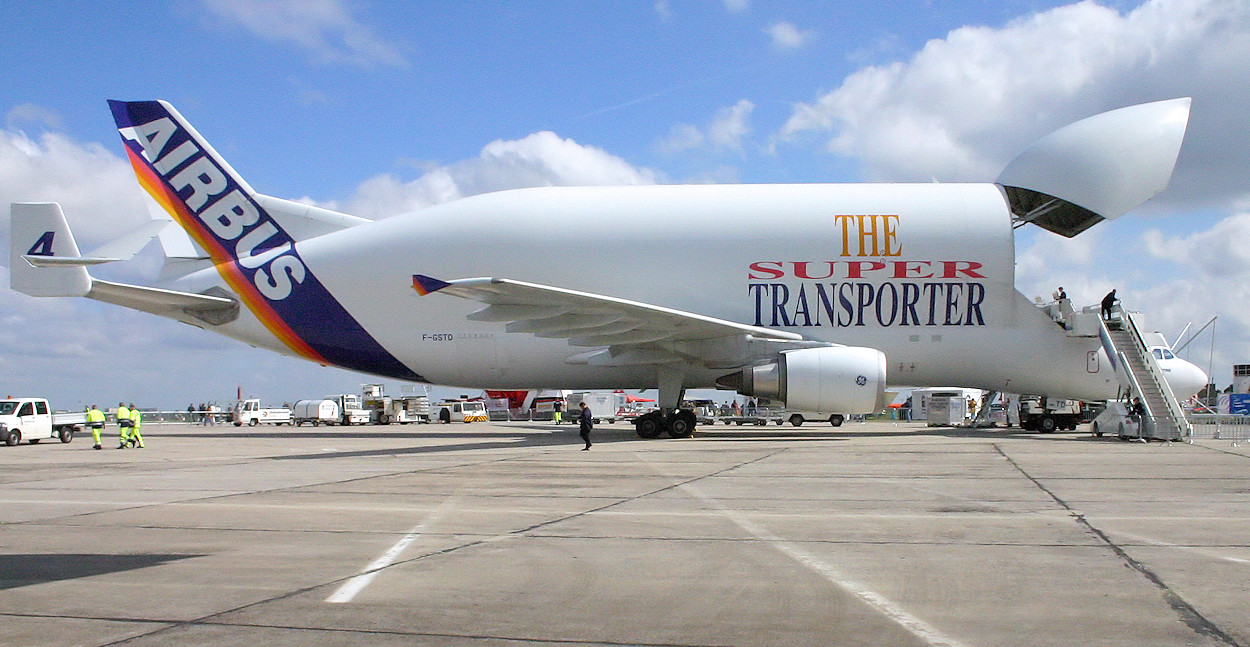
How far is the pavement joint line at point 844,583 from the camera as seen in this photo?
459 centimetres

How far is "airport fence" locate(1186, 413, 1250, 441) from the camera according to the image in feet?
72.9

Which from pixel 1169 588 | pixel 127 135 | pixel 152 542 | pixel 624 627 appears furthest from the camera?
pixel 127 135

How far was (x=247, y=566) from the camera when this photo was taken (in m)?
6.45

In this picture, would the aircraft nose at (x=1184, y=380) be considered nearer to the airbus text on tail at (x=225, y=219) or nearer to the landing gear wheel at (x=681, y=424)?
the landing gear wheel at (x=681, y=424)

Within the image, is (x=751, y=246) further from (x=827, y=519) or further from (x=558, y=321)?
(x=827, y=519)

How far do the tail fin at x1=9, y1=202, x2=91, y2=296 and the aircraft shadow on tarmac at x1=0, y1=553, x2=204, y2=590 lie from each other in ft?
65.4

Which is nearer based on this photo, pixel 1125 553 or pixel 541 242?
pixel 1125 553

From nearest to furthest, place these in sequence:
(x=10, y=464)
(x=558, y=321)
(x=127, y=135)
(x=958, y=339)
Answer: (x=10, y=464), (x=558, y=321), (x=958, y=339), (x=127, y=135)

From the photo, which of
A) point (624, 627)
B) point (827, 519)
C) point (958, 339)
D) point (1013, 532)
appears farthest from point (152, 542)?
point (958, 339)

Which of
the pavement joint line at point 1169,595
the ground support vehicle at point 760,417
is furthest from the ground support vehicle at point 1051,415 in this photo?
the ground support vehicle at point 760,417

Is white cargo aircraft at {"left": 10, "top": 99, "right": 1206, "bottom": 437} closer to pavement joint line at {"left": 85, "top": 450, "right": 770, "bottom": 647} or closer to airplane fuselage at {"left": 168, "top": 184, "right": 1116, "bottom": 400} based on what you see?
airplane fuselage at {"left": 168, "top": 184, "right": 1116, "bottom": 400}

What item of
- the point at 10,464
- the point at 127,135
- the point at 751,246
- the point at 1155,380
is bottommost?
the point at 10,464

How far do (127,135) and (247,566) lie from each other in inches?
974

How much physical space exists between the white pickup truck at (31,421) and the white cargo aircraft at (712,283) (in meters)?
4.51
